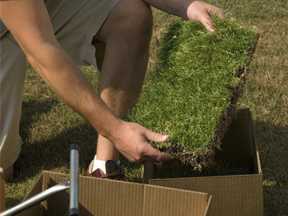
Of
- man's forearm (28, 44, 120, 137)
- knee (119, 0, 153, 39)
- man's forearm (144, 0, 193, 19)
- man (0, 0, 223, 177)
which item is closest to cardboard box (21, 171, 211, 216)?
man's forearm (28, 44, 120, 137)

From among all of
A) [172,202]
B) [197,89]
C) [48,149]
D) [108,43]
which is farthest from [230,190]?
[48,149]

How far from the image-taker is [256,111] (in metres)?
3.36

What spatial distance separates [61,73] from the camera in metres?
1.91

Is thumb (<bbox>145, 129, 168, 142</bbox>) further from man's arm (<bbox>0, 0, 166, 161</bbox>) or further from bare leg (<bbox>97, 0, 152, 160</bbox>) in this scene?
bare leg (<bbox>97, 0, 152, 160</bbox>)

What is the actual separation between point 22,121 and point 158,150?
4.86 feet

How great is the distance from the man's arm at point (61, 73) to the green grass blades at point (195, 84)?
0.40ft

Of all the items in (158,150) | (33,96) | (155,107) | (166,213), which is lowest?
(166,213)

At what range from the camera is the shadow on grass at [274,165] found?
2660mm

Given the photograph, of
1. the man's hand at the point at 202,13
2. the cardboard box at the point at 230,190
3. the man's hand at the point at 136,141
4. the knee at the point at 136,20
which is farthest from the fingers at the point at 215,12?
the man's hand at the point at 136,141

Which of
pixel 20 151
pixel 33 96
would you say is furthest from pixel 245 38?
pixel 33 96

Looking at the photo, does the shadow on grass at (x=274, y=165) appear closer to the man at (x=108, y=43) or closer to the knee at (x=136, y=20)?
the man at (x=108, y=43)

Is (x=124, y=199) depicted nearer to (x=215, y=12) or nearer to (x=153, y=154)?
(x=153, y=154)

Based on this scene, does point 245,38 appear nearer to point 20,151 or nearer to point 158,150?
point 158,150

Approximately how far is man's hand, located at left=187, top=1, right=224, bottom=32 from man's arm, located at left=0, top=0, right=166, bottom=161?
0.64m
